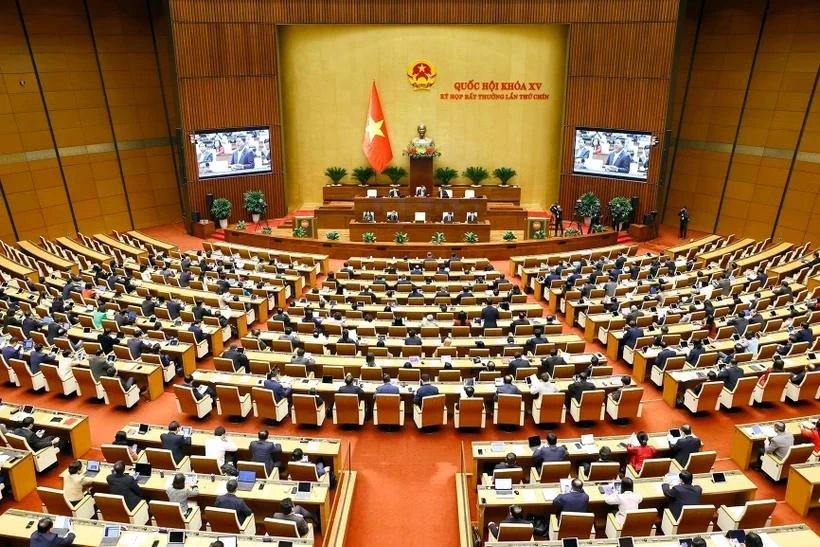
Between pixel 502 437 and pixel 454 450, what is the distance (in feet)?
3.04

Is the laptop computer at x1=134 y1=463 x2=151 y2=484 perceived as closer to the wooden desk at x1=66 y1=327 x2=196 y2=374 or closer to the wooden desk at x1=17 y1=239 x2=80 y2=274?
the wooden desk at x1=66 y1=327 x2=196 y2=374

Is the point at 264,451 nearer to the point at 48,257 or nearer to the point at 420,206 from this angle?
the point at 48,257

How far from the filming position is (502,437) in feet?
33.8

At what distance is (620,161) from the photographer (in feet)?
77.6

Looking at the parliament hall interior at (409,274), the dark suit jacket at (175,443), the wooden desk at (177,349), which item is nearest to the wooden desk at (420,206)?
the parliament hall interior at (409,274)

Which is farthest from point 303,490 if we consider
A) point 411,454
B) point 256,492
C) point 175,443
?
point 411,454

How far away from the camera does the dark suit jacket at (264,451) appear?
8.46m

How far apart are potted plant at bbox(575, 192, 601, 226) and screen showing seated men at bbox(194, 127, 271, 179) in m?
12.5

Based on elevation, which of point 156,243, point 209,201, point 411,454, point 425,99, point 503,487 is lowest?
point 411,454

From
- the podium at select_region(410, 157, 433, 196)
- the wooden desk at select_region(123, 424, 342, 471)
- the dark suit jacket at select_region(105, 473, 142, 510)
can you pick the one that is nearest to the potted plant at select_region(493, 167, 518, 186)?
the podium at select_region(410, 157, 433, 196)

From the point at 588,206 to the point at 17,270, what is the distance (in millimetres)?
19226

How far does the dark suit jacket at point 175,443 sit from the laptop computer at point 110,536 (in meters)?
1.85

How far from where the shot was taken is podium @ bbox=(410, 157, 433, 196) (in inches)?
961

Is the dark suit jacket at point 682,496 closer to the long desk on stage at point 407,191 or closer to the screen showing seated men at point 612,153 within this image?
the screen showing seated men at point 612,153
